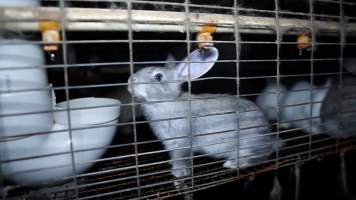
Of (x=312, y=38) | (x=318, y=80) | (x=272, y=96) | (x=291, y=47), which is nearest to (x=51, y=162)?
(x=312, y=38)

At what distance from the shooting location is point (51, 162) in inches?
38.0

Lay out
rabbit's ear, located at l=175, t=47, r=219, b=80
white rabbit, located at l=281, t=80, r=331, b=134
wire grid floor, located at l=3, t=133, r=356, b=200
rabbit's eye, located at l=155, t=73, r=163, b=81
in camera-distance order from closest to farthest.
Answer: wire grid floor, located at l=3, t=133, r=356, b=200 → rabbit's ear, located at l=175, t=47, r=219, b=80 → rabbit's eye, located at l=155, t=73, r=163, b=81 → white rabbit, located at l=281, t=80, r=331, b=134

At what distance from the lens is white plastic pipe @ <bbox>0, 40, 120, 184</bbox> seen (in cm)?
84

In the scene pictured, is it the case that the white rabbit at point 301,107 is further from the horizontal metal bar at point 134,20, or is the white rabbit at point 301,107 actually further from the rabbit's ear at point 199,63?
the rabbit's ear at point 199,63

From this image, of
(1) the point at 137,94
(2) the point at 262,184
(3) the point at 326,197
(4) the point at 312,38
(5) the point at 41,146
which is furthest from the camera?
(2) the point at 262,184

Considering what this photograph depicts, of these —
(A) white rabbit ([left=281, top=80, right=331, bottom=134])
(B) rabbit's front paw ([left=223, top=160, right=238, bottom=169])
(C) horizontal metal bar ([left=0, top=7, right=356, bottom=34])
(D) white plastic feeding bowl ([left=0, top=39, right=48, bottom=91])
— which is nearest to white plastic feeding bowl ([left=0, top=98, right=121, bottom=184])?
(D) white plastic feeding bowl ([left=0, top=39, right=48, bottom=91])

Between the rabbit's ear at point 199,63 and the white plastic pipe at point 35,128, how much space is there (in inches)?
17.4

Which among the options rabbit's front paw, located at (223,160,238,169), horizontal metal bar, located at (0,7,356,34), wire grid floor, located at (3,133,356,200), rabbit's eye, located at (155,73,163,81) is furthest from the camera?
rabbit's eye, located at (155,73,163,81)

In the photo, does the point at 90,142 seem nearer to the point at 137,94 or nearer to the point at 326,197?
the point at 137,94

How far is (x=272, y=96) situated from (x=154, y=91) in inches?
38.4

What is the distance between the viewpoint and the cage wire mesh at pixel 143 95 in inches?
33.6

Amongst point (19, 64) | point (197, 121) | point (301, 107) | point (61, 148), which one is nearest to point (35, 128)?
point (61, 148)

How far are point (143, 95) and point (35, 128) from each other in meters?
0.62

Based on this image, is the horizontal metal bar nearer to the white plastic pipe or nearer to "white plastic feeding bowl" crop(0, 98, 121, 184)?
the white plastic pipe
